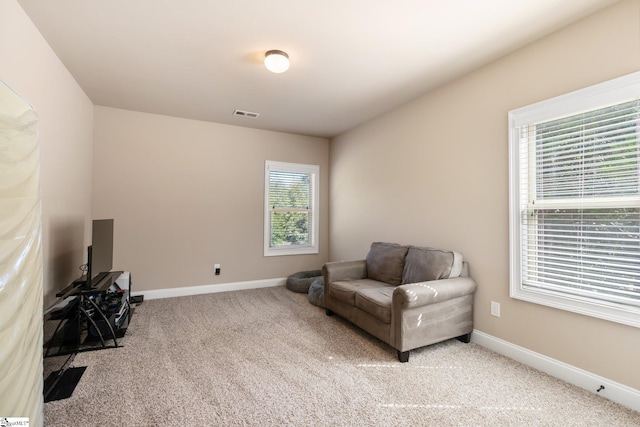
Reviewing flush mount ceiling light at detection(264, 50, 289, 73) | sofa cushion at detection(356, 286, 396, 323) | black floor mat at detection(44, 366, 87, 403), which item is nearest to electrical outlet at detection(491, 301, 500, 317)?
sofa cushion at detection(356, 286, 396, 323)

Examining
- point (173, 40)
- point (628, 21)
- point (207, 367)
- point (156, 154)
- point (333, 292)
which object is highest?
point (173, 40)

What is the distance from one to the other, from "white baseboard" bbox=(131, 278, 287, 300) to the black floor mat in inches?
72.1

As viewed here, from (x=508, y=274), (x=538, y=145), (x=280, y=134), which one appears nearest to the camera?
(x=538, y=145)

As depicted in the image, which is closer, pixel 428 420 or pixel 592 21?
pixel 428 420

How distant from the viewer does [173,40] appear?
235 centimetres

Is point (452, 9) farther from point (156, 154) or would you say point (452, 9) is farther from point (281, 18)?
point (156, 154)

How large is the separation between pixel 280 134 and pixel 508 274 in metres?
3.86

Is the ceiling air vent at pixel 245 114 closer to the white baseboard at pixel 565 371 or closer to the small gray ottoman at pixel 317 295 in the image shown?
the small gray ottoman at pixel 317 295

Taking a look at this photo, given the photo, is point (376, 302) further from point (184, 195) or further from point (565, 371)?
point (184, 195)

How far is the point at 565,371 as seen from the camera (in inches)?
83.2

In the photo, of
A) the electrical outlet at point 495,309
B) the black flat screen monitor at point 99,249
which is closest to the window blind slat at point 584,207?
the electrical outlet at point 495,309

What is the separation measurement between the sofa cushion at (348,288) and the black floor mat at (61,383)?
2273mm

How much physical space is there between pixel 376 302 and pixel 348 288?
0.50 metres

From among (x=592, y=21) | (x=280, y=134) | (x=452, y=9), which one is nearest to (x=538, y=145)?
(x=592, y=21)
